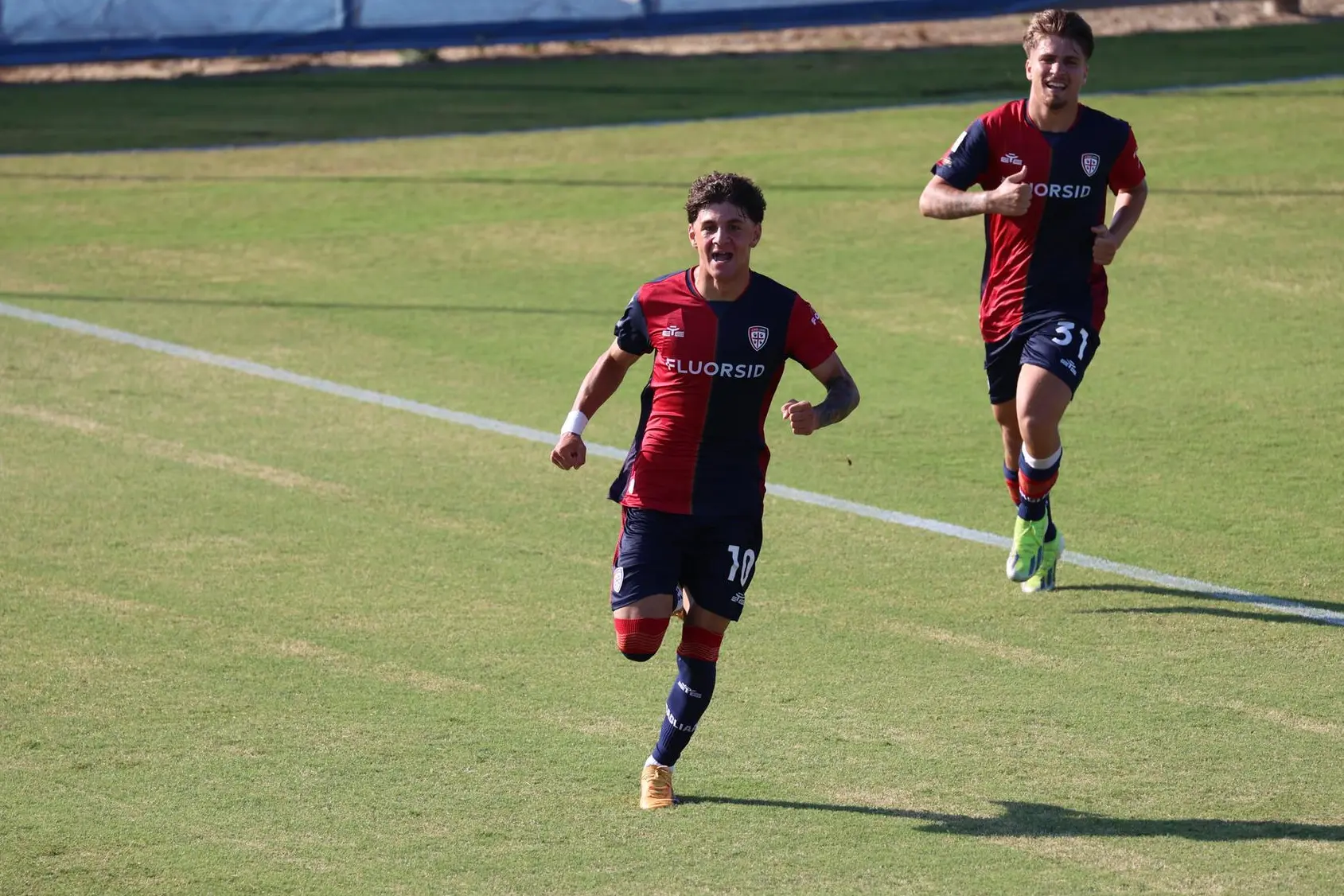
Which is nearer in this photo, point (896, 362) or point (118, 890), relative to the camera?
point (118, 890)

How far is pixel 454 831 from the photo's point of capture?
6156 mm

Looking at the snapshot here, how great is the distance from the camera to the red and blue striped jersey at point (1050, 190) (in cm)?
Result: 863

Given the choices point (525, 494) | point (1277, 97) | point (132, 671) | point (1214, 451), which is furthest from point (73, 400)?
point (1277, 97)

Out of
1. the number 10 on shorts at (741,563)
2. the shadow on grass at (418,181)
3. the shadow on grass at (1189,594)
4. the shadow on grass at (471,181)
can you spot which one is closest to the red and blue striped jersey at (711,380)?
the number 10 on shorts at (741,563)

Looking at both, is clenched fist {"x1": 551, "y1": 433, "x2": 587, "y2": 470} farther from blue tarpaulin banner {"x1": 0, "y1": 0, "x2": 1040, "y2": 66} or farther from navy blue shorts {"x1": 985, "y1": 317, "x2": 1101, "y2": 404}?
blue tarpaulin banner {"x1": 0, "y1": 0, "x2": 1040, "y2": 66}

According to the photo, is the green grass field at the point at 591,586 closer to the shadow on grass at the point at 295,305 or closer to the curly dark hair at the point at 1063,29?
the shadow on grass at the point at 295,305

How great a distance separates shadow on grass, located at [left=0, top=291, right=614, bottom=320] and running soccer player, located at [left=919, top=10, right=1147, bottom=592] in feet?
19.1

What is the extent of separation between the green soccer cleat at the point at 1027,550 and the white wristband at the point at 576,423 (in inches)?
108

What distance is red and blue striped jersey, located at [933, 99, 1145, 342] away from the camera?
8.63 metres

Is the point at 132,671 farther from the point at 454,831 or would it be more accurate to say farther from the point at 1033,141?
the point at 1033,141

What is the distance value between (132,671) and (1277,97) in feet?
54.8

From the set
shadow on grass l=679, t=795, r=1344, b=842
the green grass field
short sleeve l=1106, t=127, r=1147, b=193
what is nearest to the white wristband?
the green grass field

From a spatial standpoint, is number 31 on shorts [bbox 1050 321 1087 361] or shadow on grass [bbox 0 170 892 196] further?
shadow on grass [bbox 0 170 892 196]

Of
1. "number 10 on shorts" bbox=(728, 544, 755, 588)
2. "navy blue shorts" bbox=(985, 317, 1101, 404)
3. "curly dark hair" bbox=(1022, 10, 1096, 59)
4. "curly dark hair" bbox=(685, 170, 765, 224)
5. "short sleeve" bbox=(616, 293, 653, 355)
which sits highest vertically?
"curly dark hair" bbox=(1022, 10, 1096, 59)
